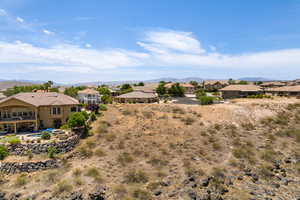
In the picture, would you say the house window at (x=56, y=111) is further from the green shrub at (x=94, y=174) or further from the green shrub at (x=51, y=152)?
the green shrub at (x=94, y=174)

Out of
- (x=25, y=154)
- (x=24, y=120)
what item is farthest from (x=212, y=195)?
(x=24, y=120)

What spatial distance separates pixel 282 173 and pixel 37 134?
3884 centimetres

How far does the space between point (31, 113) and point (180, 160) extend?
28.6 metres

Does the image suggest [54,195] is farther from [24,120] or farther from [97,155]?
[24,120]

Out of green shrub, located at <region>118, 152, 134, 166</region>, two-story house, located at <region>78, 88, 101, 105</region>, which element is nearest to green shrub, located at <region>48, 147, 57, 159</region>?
green shrub, located at <region>118, 152, 134, 166</region>

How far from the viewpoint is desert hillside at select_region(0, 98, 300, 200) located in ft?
72.7

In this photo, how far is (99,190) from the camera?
71.9 feet

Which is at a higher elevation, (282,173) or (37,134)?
(37,134)

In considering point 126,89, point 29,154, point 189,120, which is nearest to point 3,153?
point 29,154

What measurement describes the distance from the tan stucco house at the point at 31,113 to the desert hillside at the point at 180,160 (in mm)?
7831

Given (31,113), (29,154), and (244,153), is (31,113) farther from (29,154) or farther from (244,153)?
(244,153)

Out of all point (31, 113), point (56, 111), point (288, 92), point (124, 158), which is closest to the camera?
point (124, 158)

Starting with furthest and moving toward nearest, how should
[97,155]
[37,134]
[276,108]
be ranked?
[276,108] < [37,134] < [97,155]

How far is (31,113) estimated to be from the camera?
34.2 meters
